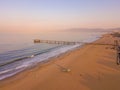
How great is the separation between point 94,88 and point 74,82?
218 cm

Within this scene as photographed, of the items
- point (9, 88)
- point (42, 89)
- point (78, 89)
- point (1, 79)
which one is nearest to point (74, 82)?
point (78, 89)

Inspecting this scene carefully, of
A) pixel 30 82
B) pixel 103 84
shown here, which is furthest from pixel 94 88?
pixel 30 82

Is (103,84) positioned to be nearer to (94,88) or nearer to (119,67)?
(94,88)

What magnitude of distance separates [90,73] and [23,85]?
668cm

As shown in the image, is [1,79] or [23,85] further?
[1,79]

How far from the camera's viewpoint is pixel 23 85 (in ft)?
52.7

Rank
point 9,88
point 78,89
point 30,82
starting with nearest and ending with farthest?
point 78,89 < point 9,88 < point 30,82

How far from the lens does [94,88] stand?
14.4m

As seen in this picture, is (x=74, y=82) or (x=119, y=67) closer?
(x=74, y=82)

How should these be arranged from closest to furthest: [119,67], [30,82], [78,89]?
[78,89], [30,82], [119,67]

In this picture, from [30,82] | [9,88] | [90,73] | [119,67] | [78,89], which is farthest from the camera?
[119,67]

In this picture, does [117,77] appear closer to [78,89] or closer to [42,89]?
[78,89]

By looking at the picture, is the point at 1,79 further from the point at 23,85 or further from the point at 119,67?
the point at 119,67

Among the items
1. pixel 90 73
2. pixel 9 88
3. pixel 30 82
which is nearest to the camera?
pixel 9 88
